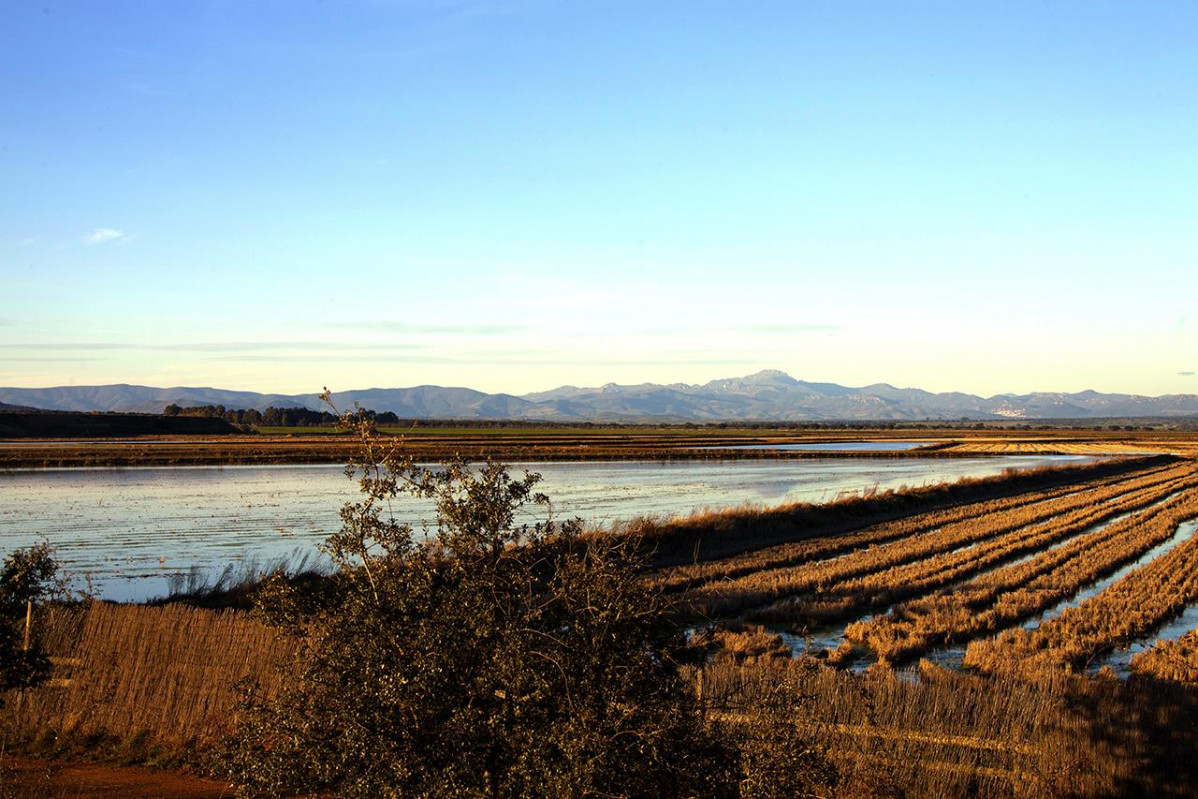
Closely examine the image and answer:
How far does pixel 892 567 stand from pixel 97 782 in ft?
59.5

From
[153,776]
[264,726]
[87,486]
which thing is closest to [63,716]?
[153,776]

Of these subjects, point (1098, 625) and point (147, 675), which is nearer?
point (147, 675)

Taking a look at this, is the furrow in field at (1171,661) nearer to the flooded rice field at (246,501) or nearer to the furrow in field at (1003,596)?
the furrow in field at (1003,596)

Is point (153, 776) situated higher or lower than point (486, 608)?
lower

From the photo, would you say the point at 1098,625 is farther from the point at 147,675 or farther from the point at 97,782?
the point at 97,782

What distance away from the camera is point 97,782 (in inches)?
374

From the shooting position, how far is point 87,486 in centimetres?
4425

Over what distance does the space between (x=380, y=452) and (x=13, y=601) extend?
219 inches

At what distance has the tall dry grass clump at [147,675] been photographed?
1057 centimetres

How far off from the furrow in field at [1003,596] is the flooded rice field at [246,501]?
12.7 m

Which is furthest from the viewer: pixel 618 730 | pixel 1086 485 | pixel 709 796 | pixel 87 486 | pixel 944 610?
pixel 1086 485

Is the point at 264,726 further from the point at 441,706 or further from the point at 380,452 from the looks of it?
the point at 380,452

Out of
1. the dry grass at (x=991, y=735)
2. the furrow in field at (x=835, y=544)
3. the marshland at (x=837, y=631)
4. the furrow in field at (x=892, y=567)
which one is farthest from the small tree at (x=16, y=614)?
the furrow in field at (x=835, y=544)

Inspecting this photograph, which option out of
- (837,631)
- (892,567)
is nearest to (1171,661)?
(837,631)
